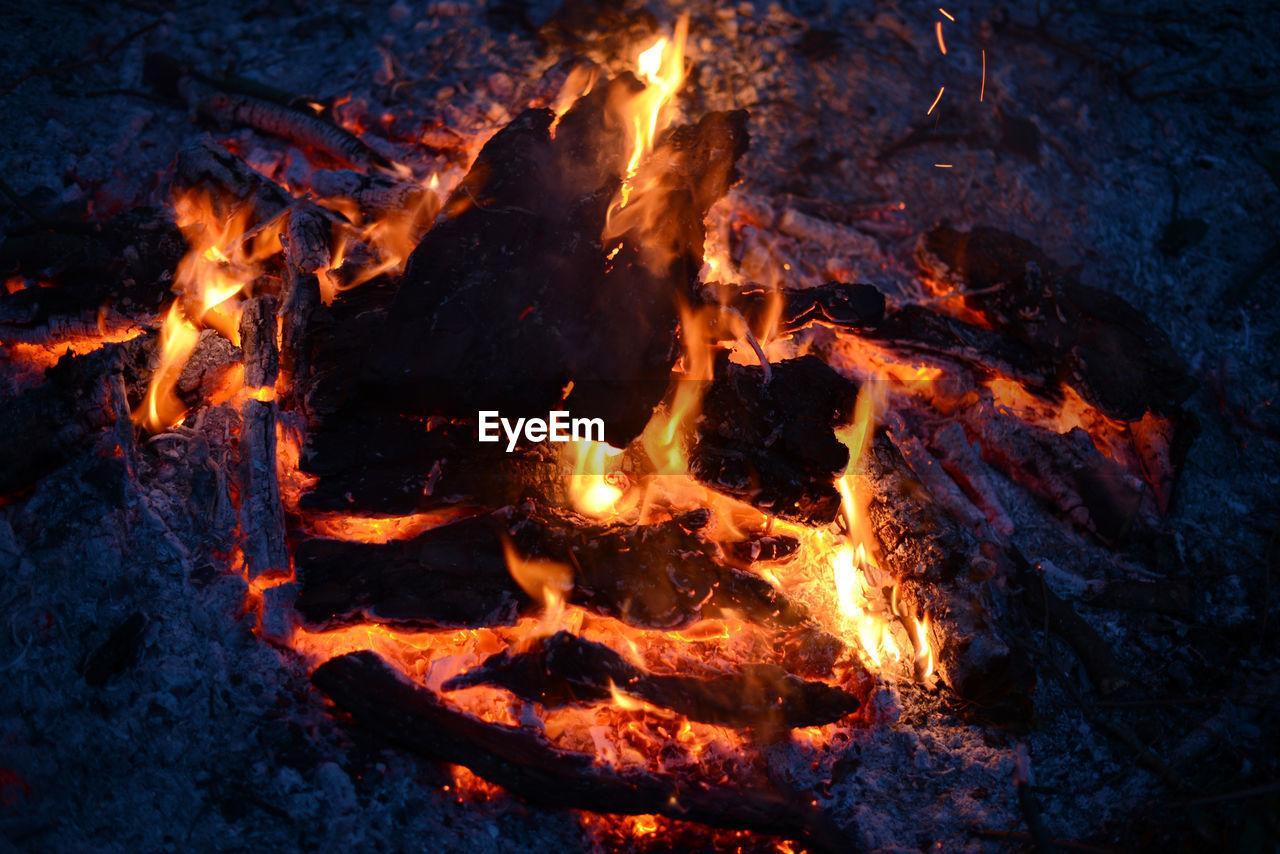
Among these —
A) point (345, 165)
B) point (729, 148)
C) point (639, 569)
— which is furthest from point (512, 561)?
point (345, 165)

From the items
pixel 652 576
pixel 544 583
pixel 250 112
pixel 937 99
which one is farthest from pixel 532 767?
pixel 937 99

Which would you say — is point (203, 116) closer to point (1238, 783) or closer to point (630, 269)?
point (630, 269)

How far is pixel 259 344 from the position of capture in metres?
2.67

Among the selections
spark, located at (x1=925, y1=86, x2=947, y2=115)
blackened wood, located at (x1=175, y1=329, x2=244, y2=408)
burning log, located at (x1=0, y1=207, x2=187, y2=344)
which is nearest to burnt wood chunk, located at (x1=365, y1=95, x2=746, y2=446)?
blackened wood, located at (x1=175, y1=329, x2=244, y2=408)

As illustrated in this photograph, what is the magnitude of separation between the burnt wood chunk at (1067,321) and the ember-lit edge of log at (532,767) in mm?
2203

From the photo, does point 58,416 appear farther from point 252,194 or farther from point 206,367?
point 252,194

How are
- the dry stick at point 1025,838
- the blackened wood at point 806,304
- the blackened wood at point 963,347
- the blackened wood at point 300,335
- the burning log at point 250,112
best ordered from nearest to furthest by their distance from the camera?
the dry stick at point 1025,838
the blackened wood at point 300,335
the blackened wood at point 806,304
the blackened wood at point 963,347
the burning log at point 250,112

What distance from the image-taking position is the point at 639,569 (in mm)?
2402

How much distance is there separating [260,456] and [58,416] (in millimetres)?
740

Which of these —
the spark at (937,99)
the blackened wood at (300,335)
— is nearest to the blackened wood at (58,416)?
the blackened wood at (300,335)

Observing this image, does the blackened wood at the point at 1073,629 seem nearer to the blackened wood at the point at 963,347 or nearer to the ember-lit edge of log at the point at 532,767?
the blackened wood at the point at 963,347

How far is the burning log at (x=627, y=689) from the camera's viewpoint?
7.27ft

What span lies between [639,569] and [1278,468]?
2.98 m

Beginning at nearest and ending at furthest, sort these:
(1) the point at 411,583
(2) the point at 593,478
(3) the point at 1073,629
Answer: (1) the point at 411,583, (3) the point at 1073,629, (2) the point at 593,478
